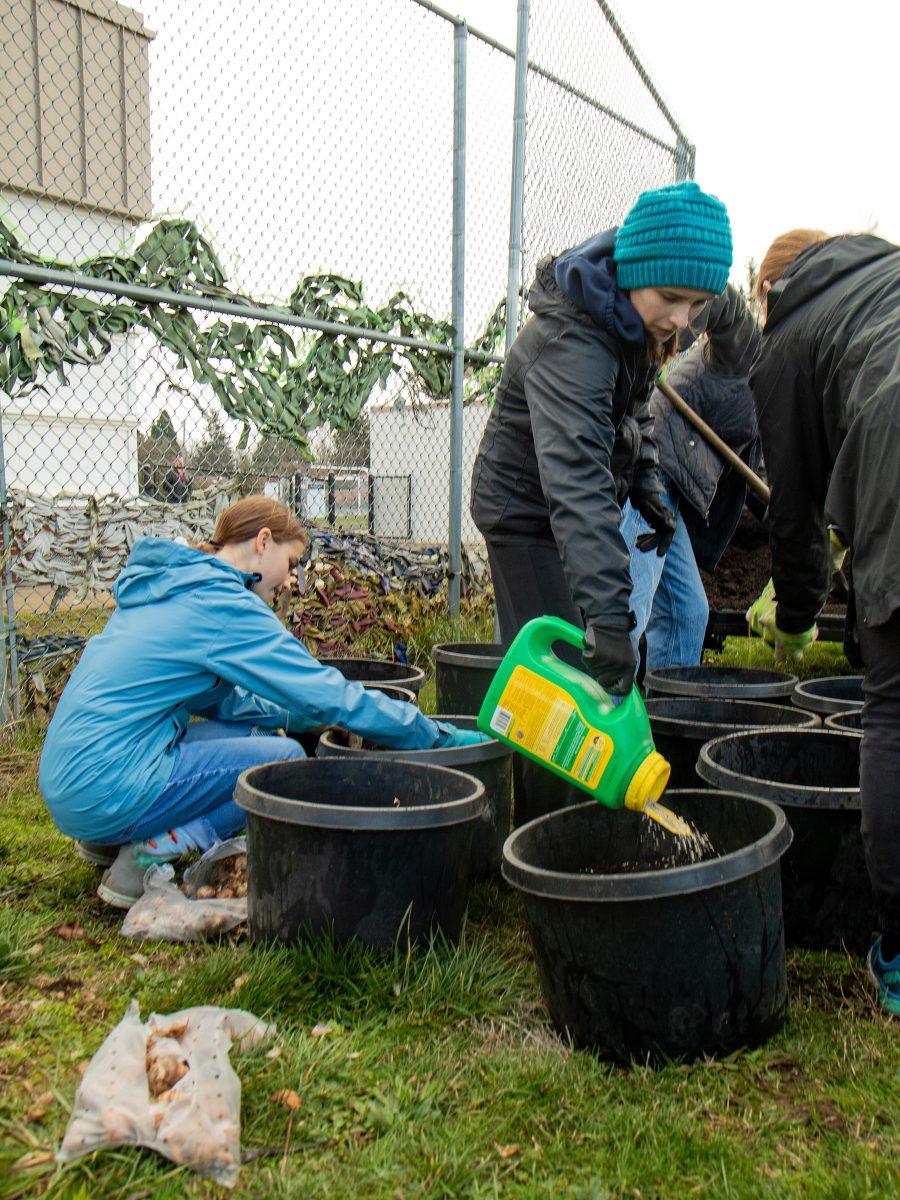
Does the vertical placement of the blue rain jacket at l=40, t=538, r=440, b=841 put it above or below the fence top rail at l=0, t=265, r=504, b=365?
below

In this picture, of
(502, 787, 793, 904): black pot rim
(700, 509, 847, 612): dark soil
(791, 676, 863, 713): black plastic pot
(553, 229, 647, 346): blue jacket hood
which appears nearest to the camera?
(502, 787, 793, 904): black pot rim

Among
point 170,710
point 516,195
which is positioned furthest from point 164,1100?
point 516,195

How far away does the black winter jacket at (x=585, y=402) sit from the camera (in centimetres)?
224

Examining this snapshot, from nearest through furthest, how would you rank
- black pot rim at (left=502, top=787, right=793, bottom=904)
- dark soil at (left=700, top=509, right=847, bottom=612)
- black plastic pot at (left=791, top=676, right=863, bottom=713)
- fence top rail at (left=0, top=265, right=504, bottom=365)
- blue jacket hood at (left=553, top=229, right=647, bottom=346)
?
black pot rim at (left=502, top=787, right=793, bottom=904) < blue jacket hood at (left=553, top=229, right=647, bottom=346) < black plastic pot at (left=791, top=676, right=863, bottom=713) < fence top rail at (left=0, top=265, right=504, bottom=365) < dark soil at (left=700, top=509, right=847, bottom=612)

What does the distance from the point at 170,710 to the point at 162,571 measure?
0.37 m

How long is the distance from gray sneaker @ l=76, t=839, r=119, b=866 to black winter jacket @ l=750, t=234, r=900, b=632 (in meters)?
1.97

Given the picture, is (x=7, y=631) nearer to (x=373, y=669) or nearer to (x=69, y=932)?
(x=373, y=669)

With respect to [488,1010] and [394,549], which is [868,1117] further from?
[394,549]

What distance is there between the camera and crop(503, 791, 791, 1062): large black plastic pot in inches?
70.2

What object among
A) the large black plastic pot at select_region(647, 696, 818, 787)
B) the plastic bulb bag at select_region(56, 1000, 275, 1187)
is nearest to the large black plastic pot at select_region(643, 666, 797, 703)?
the large black plastic pot at select_region(647, 696, 818, 787)

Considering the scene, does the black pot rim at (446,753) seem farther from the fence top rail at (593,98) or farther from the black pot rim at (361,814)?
the fence top rail at (593,98)

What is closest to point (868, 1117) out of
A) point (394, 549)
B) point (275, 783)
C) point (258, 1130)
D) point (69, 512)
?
point (258, 1130)

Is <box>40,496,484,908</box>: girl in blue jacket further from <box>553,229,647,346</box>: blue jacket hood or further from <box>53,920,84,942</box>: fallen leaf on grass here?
<box>553,229,647,346</box>: blue jacket hood

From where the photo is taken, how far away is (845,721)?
→ 9.95 feet
